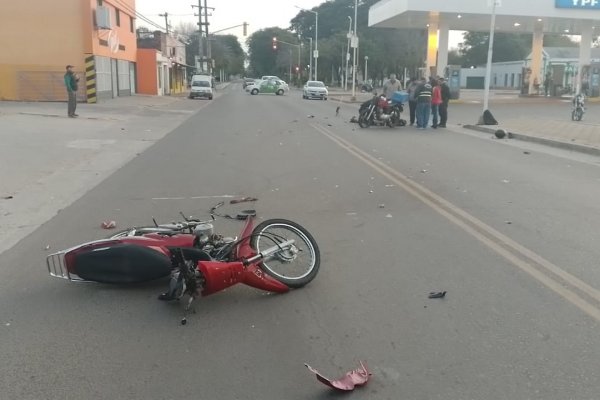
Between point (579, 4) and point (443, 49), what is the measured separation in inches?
333

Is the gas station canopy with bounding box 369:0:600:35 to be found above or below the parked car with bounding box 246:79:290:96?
above

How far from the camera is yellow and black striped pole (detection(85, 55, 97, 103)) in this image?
31281 mm

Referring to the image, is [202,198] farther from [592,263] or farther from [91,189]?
[592,263]

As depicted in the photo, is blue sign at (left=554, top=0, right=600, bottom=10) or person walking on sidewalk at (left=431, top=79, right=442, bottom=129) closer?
person walking on sidewalk at (left=431, top=79, right=442, bottom=129)

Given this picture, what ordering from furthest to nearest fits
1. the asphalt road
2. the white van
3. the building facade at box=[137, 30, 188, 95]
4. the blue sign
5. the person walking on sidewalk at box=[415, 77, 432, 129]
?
1. the building facade at box=[137, 30, 188, 95]
2. the white van
3. the blue sign
4. the person walking on sidewalk at box=[415, 77, 432, 129]
5. the asphalt road

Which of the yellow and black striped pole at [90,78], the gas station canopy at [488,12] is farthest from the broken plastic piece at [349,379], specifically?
the gas station canopy at [488,12]

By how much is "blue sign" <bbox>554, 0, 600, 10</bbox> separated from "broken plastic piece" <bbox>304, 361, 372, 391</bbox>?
39007 millimetres

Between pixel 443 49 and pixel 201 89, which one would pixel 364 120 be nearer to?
pixel 443 49

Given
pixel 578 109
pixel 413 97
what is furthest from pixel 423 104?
pixel 578 109

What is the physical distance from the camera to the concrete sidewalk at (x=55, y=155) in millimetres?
8508

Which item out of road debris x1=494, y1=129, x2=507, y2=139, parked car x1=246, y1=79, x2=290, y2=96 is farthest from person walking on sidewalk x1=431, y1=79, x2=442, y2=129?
parked car x1=246, y1=79, x2=290, y2=96

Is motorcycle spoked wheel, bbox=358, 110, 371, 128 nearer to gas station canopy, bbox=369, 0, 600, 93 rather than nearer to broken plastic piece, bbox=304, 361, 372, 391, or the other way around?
gas station canopy, bbox=369, 0, 600, 93

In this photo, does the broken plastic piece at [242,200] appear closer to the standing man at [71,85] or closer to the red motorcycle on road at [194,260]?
the red motorcycle on road at [194,260]

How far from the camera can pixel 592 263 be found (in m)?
5.82
